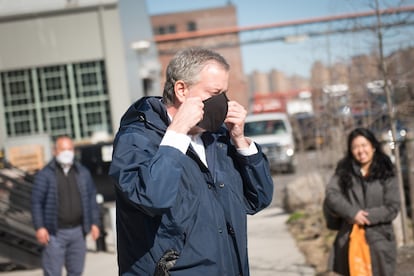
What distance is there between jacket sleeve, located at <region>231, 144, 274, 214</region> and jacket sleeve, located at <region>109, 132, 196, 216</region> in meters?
0.46

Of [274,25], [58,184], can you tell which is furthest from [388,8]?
[274,25]

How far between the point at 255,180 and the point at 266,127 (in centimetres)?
2110

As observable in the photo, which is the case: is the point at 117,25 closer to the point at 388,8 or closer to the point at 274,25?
the point at 388,8

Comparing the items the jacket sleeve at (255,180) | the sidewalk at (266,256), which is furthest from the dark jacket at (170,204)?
the sidewalk at (266,256)

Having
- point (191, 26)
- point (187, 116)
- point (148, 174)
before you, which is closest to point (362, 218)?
point (187, 116)

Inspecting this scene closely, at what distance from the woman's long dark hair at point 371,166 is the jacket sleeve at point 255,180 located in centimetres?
225

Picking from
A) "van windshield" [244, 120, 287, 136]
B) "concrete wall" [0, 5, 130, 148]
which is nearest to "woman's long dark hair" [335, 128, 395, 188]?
"concrete wall" [0, 5, 130, 148]

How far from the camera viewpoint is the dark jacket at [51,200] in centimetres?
675

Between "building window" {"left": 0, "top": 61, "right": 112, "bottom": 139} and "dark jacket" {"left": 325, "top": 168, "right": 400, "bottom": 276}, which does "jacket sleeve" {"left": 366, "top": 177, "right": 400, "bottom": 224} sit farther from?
"building window" {"left": 0, "top": 61, "right": 112, "bottom": 139}

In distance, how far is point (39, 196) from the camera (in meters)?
6.82

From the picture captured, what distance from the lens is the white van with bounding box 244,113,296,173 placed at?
2250 cm

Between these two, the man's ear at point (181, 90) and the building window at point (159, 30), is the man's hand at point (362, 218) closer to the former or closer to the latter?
the man's ear at point (181, 90)

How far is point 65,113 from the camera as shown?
22266 millimetres

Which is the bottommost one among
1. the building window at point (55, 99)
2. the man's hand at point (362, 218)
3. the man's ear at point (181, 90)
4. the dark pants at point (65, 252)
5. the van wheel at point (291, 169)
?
the van wheel at point (291, 169)
